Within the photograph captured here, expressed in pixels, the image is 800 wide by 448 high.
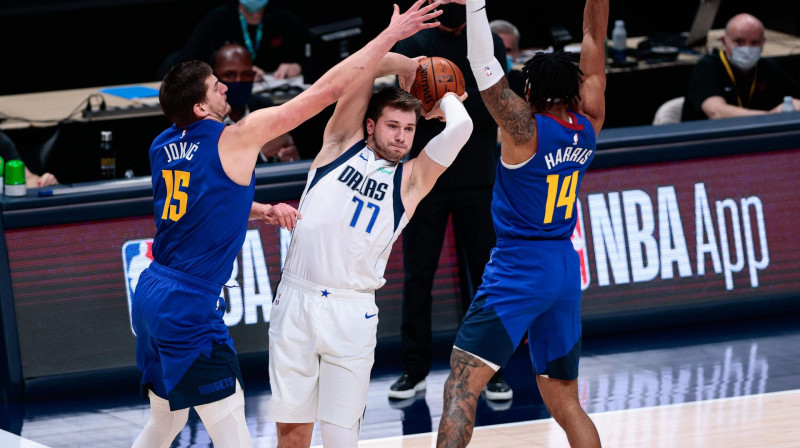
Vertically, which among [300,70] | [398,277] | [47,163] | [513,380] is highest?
[300,70]

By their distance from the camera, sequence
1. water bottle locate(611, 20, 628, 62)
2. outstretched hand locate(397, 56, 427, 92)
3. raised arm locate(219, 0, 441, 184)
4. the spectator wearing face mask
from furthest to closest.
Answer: water bottle locate(611, 20, 628, 62) → the spectator wearing face mask → outstretched hand locate(397, 56, 427, 92) → raised arm locate(219, 0, 441, 184)

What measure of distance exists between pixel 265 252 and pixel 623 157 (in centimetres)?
249

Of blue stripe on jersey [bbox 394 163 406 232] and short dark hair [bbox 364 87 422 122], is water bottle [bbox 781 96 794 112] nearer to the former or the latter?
short dark hair [bbox 364 87 422 122]

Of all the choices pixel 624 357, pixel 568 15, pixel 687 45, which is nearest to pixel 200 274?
pixel 624 357

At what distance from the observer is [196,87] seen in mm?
4621

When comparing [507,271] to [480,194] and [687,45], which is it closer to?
[480,194]

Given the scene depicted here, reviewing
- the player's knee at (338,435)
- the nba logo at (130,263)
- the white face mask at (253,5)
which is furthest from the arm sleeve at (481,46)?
the white face mask at (253,5)

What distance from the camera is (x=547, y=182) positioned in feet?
16.6

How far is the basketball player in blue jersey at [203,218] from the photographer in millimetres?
4586

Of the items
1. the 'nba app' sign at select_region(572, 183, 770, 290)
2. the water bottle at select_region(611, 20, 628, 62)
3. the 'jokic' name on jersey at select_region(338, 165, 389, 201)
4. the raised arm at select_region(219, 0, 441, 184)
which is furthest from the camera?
the water bottle at select_region(611, 20, 628, 62)

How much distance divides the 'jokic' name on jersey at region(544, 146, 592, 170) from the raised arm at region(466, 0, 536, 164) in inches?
3.2

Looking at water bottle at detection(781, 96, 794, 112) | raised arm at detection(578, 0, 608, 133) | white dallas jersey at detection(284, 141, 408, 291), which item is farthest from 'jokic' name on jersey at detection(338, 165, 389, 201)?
water bottle at detection(781, 96, 794, 112)

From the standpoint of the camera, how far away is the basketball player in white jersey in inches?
185

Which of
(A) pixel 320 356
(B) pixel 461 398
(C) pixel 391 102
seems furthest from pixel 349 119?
(B) pixel 461 398
